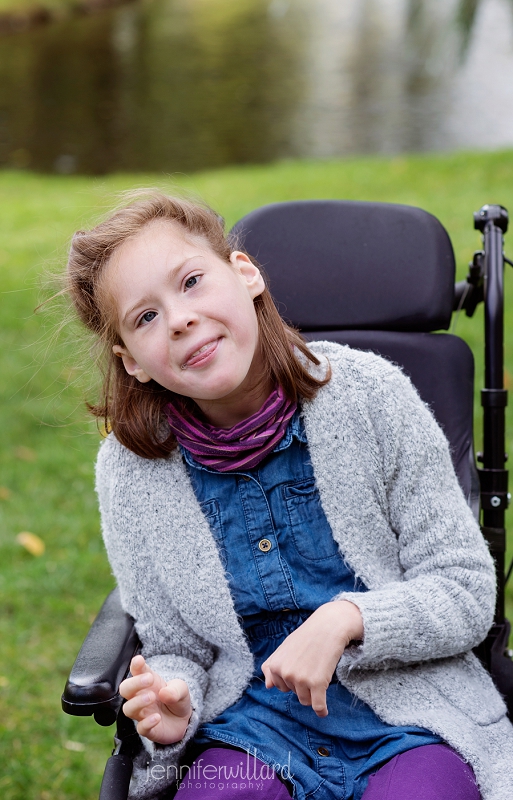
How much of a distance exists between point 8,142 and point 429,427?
8374 mm

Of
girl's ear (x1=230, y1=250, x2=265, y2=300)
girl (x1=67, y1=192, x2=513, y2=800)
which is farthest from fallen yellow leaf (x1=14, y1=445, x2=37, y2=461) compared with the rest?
girl's ear (x1=230, y1=250, x2=265, y2=300)

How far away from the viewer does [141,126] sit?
30.4 feet

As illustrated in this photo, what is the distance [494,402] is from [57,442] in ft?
7.85

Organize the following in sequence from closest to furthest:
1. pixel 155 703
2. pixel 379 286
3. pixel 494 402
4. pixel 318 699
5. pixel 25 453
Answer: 1. pixel 318 699
2. pixel 155 703
3. pixel 494 402
4. pixel 379 286
5. pixel 25 453

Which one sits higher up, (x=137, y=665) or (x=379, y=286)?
(x=379, y=286)

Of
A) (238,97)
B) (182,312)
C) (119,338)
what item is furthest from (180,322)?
(238,97)

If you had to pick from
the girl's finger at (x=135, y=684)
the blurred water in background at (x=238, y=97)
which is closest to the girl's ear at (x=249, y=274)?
the girl's finger at (x=135, y=684)

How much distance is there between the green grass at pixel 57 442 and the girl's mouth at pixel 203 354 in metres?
0.40

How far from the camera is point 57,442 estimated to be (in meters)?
3.98

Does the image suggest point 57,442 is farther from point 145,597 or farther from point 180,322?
point 180,322

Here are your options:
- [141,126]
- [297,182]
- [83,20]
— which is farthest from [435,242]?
[83,20]

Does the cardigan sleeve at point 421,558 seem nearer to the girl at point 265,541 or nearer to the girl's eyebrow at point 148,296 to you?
the girl at point 265,541

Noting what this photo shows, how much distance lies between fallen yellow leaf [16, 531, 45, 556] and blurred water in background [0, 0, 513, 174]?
13.6 ft

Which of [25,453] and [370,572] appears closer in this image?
[370,572]
